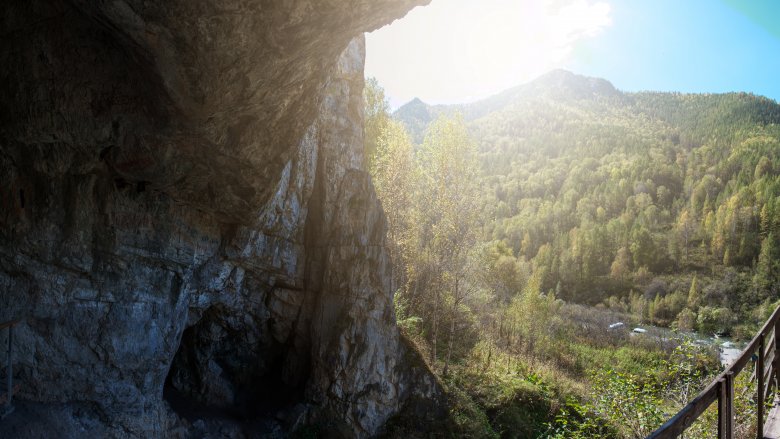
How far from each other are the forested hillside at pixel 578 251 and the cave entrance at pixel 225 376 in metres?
3.84

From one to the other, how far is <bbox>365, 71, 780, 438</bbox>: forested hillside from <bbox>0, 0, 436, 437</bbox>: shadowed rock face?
3.79m

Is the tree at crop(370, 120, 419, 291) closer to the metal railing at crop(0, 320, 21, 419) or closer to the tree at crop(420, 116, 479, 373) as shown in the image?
the tree at crop(420, 116, 479, 373)

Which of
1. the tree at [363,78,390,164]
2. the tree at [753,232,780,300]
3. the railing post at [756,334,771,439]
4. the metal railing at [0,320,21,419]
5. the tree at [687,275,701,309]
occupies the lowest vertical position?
the tree at [687,275,701,309]

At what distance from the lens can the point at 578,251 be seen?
286ft

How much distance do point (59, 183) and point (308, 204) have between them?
6285mm

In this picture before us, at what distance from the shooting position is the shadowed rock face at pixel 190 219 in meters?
6.03

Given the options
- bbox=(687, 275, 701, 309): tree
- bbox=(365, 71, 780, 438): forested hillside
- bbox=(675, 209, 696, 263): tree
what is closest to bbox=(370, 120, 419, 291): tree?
bbox=(365, 71, 780, 438): forested hillside

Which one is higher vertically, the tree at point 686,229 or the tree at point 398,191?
the tree at point 398,191

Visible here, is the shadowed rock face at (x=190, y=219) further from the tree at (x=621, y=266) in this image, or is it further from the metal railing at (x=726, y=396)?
the tree at (x=621, y=266)

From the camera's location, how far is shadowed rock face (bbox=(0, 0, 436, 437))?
6031 millimetres

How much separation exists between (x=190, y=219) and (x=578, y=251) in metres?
88.2

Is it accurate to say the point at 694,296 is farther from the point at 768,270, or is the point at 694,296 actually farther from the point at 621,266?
the point at 621,266

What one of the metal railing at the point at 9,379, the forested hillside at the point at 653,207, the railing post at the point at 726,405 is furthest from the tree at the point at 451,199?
the railing post at the point at 726,405

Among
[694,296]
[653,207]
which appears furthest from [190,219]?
[653,207]
